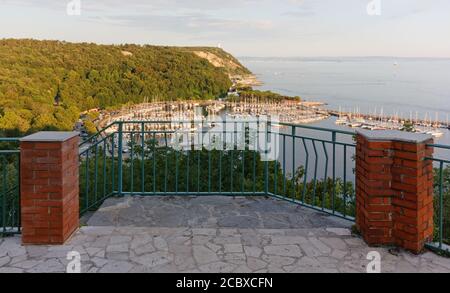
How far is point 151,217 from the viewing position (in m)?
4.73

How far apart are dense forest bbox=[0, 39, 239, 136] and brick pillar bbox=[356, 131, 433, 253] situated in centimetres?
4009

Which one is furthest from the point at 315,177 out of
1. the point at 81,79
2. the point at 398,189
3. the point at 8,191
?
the point at 81,79

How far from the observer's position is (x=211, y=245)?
3.84 m

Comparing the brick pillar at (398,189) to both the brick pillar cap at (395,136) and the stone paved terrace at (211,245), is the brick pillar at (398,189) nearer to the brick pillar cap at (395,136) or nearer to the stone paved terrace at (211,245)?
the brick pillar cap at (395,136)

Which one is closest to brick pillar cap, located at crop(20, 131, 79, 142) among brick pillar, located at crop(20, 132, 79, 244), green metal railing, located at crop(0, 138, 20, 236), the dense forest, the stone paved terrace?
brick pillar, located at crop(20, 132, 79, 244)

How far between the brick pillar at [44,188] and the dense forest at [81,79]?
38.4m

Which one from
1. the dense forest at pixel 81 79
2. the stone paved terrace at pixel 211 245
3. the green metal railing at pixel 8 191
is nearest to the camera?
the stone paved terrace at pixel 211 245

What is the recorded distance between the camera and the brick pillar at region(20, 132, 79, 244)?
144 inches

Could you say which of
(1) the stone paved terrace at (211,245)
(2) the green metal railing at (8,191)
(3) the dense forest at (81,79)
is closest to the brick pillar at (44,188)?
(1) the stone paved terrace at (211,245)

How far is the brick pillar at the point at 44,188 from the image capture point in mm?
3668

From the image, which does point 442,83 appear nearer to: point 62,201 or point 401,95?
point 401,95

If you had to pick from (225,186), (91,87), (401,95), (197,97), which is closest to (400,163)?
(225,186)

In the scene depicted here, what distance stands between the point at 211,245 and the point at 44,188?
168 cm

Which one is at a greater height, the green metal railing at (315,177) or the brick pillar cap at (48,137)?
the brick pillar cap at (48,137)
